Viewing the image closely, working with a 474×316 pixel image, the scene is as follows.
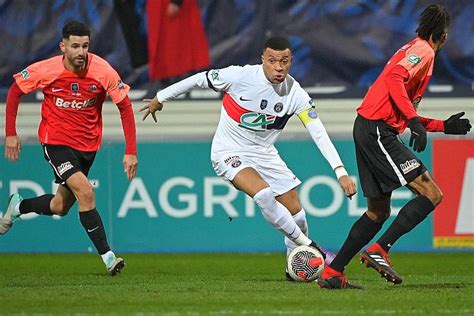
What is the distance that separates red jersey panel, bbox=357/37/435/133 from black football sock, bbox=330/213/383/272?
76 centimetres

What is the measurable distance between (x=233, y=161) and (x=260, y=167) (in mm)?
313

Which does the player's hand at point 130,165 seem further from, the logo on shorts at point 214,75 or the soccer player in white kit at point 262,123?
the logo on shorts at point 214,75

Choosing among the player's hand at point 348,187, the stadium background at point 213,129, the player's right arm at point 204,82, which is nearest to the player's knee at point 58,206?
the player's right arm at point 204,82

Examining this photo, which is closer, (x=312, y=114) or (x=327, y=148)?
(x=327, y=148)

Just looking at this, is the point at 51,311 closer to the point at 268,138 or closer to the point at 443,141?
the point at 268,138

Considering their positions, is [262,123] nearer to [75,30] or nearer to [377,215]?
[377,215]

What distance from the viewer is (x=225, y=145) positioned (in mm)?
11016

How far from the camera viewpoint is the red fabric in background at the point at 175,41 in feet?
53.2

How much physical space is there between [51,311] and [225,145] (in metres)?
2.87

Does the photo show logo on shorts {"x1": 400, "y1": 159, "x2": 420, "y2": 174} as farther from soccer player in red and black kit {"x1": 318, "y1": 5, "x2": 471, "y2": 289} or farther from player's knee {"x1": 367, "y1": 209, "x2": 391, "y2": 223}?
player's knee {"x1": 367, "y1": 209, "x2": 391, "y2": 223}

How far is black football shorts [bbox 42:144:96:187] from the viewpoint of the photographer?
11.6 meters

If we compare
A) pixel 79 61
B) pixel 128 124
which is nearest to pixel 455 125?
pixel 128 124

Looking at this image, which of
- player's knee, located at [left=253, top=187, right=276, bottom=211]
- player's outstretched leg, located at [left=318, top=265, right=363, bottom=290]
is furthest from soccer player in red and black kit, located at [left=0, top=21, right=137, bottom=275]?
player's outstretched leg, located at [left=318, top=265, right=363, bottom=290]

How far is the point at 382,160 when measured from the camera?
9789mm
